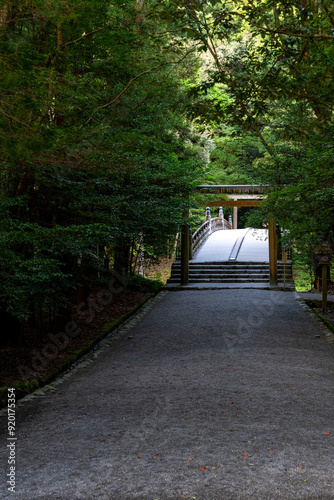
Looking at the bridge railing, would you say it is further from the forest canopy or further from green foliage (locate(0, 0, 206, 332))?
the forest canopy

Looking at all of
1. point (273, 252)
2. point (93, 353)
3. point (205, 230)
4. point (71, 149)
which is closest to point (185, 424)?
Answer: point (71, 149)

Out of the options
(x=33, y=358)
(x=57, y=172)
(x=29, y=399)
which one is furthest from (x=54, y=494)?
(x=57, y=172)

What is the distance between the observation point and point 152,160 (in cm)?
809

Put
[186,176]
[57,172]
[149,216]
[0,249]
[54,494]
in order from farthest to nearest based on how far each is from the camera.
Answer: [186,176] → [149,216] → [57,172] → [0,249] → [54,494]

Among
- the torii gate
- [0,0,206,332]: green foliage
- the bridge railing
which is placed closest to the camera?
[0,0,206,332]: green foliage

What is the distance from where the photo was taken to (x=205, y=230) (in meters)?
22.2

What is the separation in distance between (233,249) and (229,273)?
2882 mm

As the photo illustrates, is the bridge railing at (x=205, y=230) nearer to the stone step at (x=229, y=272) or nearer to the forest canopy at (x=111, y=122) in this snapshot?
the stone step at (x=229, y=272)

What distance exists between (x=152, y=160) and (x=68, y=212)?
71.4 inches

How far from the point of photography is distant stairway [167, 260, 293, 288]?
1527cm

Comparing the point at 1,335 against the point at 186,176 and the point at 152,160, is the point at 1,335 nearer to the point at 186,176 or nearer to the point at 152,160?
the point at 152,160

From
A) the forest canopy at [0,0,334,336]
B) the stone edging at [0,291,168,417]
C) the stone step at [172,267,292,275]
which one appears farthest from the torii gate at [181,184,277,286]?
the forest canopy at [0,0,334,336]

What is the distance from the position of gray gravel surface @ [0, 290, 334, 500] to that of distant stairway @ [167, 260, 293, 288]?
7361 mm

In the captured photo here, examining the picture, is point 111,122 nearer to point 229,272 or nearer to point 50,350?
point 50,350
